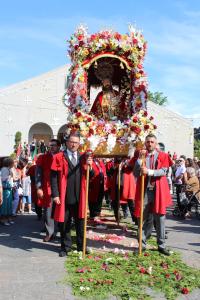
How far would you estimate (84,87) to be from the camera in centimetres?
884

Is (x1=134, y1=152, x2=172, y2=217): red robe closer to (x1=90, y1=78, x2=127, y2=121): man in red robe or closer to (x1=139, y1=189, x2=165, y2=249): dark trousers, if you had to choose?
(x1=139, y1=189, x2=165, y2=249): dark trousers

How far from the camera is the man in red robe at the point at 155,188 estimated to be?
6.99 m

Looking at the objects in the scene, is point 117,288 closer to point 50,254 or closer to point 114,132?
point 50,254

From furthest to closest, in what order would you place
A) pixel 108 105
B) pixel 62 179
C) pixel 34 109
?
pixel 34 109 < pixel 108 105 < pixel 62 179

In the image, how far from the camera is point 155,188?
711 cm

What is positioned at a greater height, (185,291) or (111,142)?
(111,142)

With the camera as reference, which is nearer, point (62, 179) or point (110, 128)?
point (62, 179)

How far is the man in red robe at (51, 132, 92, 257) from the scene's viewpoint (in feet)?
22.7

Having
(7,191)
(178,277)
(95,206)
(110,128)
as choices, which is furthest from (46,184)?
(178,277)

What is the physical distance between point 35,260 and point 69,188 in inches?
51.9

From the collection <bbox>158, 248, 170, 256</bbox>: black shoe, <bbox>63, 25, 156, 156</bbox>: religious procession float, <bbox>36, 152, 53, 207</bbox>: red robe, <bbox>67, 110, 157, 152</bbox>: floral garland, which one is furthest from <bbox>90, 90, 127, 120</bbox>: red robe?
<bbox>158, 248, 170, 256</bbox>: black shoe

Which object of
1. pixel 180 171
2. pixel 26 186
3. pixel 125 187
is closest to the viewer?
pixel 125 187

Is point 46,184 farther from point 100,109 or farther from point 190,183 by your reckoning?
point 190,183

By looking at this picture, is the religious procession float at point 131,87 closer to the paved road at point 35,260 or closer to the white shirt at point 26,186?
the paved road at point 35,260
